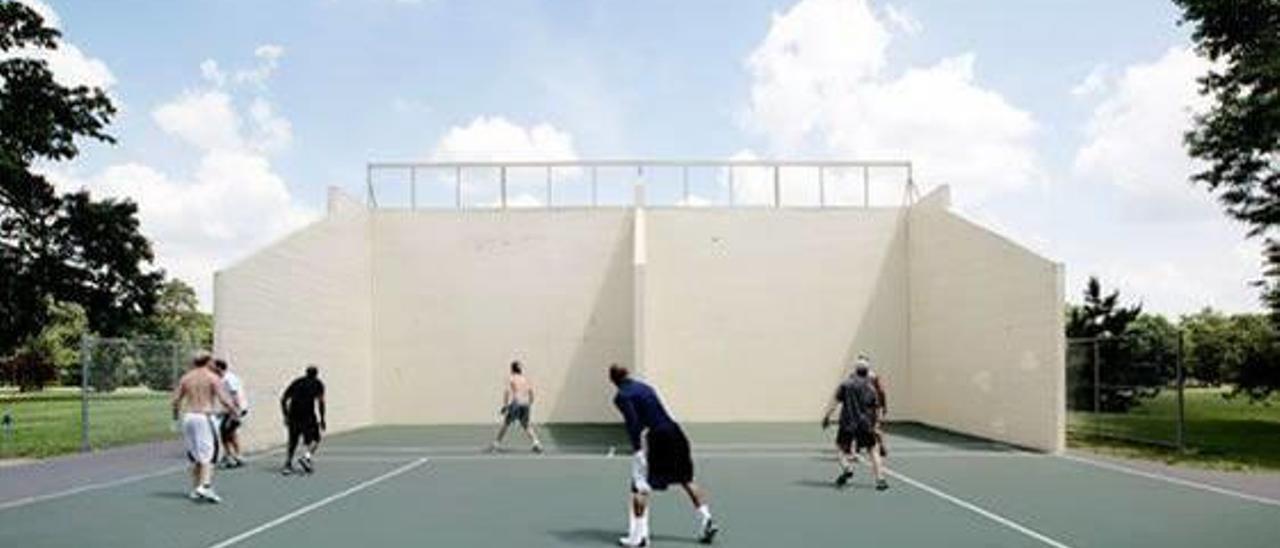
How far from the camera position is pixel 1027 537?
10867mm

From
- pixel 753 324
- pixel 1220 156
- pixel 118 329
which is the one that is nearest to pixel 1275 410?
pixel 1220 156

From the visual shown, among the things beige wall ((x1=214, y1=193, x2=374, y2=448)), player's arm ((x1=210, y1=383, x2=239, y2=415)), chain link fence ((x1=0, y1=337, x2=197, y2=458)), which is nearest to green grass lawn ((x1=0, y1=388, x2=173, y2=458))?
chain link fence ((x1=0, y1=337, x2=197, y2=458))

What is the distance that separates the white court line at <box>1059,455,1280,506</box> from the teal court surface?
0.09 meters

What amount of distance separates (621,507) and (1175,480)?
25.3 ft

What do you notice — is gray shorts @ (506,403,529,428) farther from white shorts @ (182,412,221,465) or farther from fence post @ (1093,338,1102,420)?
fence post @ (1093,338,1102,420)

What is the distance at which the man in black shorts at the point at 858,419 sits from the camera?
15.3 meters

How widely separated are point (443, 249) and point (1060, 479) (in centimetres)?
1826

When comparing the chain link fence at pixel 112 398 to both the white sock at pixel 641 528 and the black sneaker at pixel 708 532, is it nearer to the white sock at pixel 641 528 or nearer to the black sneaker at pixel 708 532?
the white sock at pixel 641 528

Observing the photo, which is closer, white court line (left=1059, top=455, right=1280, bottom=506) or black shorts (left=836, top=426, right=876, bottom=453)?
white court line (left=1059, top=455, right=1280, bottom=506)

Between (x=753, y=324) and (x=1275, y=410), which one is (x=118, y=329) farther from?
(x=1275, y=410)

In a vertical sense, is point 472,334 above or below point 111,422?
above

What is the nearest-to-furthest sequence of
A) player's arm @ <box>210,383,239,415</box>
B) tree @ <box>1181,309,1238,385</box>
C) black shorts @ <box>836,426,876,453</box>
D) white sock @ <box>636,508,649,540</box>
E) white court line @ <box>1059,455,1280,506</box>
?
white sock @ <box>636,508,649,540</box> < white court line @ <box>1059,455,1280,506</box> < player's arm @ <box>210,383,239,415</box> < black shorts @ <box>836,426,876,453</box> < tree @ <box>1181,309,1238,385</box>

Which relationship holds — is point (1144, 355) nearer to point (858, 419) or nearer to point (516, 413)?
point (858, 419)

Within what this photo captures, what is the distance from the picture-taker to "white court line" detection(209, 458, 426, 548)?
11005 mm
